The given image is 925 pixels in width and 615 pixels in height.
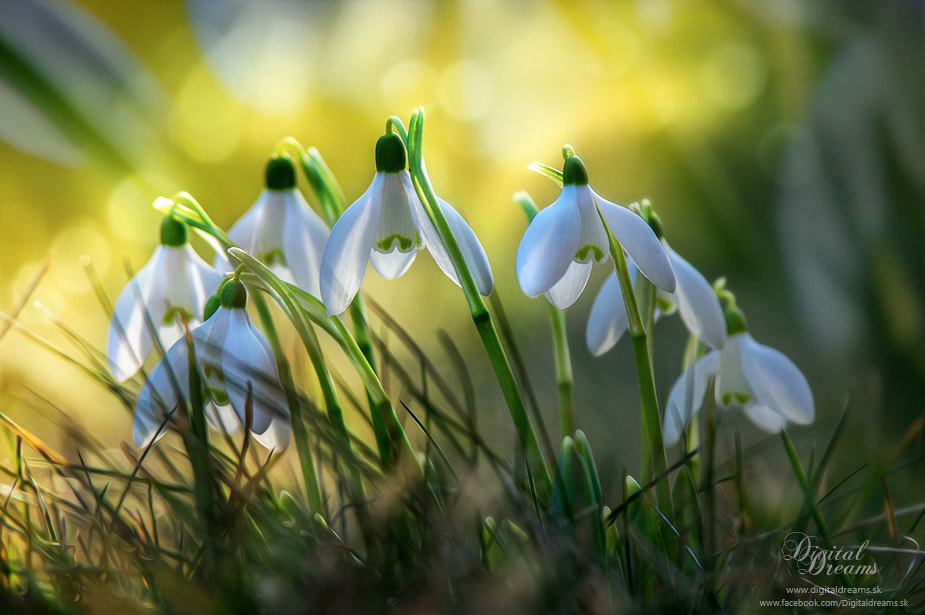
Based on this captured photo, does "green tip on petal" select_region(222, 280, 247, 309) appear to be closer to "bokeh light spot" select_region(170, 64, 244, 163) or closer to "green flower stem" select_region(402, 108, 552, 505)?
"green flower stem" select_region(402, 108, 552, 505)

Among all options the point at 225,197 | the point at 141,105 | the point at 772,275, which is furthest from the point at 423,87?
the point at 772,275

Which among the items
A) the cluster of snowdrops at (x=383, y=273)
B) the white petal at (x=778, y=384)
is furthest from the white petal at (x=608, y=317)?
the white petal at (x=778, y=384)

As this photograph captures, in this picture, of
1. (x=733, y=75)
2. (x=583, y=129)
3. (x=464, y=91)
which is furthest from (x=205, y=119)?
(x=733, y=75)

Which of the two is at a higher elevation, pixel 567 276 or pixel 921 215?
pixel 921 215

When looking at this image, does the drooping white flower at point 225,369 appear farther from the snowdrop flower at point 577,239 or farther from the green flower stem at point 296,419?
the snowdrop flower at point 577,239

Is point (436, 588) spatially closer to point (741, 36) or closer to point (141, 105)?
point (141, 105)

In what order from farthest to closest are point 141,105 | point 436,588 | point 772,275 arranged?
point 772,275, point 141,105, point 436,588
